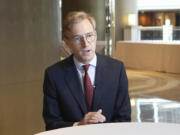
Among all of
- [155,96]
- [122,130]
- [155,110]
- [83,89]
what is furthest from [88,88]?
[155,96]

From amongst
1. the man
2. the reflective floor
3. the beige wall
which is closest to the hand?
the man

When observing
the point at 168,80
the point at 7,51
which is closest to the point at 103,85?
the point at 7,51

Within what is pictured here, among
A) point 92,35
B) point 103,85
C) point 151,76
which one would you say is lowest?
point 151,76

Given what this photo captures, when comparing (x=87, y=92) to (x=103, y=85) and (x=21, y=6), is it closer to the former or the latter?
(x=103, y=85)

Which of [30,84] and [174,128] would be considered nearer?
[174,128]

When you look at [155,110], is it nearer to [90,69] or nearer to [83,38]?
[90,69]

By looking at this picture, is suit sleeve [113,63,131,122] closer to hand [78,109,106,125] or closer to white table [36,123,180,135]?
hand [78,109,106,125]

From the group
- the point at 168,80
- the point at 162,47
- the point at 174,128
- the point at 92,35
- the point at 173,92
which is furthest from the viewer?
the point at 162,47

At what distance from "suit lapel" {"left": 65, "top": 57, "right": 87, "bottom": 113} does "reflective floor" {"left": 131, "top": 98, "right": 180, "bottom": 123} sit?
3483 mm

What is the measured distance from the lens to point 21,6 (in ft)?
15.2

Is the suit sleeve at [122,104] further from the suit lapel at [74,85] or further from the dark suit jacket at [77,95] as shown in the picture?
the suit lapel at [74,85]

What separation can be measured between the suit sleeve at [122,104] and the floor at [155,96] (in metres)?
3.39

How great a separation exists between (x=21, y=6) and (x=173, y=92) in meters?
4.44

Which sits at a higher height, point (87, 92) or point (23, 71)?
point (87, 92)
